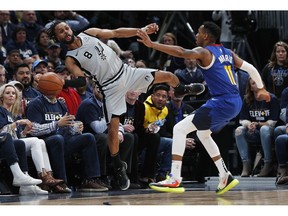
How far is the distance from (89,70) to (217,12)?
5.69 m

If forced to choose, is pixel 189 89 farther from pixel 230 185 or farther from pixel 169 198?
pixel 169 198

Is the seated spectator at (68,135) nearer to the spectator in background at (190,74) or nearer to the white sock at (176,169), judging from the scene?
the white sock at (176,169)

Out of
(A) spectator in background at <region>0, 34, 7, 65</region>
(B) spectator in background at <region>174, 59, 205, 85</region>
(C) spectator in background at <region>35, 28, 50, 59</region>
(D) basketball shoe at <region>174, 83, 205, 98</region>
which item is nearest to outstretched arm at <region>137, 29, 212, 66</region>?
(D) basketball shoe at <region>174, 83, 205, 98</region>

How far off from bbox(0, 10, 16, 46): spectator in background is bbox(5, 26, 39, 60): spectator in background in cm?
21

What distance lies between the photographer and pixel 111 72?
927 cm

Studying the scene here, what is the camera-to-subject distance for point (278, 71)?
40.9ft

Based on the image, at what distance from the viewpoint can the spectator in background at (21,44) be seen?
12.6 metres

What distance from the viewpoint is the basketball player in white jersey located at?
913 cm

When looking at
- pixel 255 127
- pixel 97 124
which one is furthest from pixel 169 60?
pixel 97 124

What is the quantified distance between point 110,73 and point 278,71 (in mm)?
4180

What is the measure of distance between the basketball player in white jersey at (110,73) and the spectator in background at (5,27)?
385cm

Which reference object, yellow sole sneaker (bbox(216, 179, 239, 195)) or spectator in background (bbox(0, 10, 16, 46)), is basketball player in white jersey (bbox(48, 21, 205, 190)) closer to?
yellow sole sneaker (bbox(216, 179, 239, 195))
